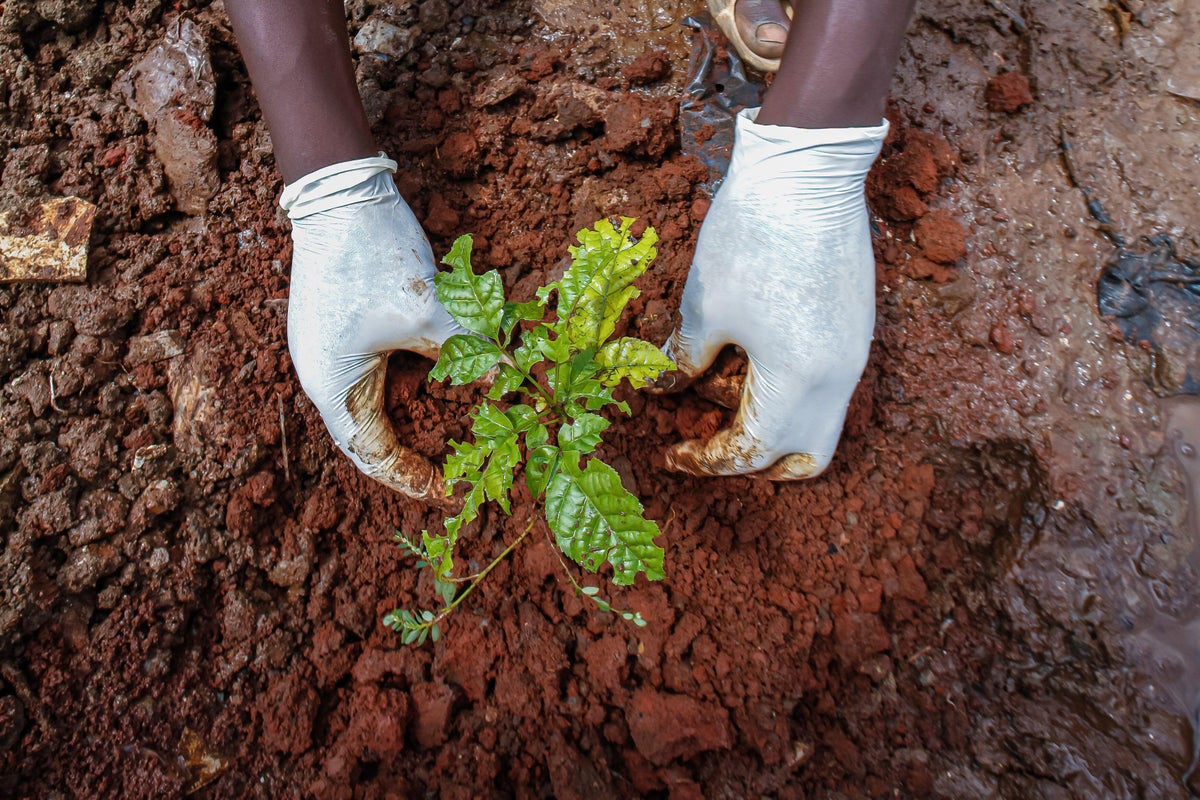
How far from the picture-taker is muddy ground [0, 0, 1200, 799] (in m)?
1.77

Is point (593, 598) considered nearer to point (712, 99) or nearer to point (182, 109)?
point (712, 99)

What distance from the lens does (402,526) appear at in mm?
2055

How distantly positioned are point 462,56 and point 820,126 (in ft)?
4.43

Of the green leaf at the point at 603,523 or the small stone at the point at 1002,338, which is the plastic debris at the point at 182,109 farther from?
the small stone at the point at 1002,338

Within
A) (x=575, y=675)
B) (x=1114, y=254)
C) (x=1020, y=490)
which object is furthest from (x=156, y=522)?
(x=1114, y=254)

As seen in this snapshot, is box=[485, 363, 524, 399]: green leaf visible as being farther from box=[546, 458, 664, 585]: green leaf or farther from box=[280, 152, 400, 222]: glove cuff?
box=[280, 152, 400, 222]: glove cuff

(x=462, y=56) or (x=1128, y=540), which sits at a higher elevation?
(x=462, y=56)

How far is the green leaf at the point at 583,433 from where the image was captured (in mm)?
1572

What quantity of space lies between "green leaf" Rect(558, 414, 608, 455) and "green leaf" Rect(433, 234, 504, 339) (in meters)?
0.31

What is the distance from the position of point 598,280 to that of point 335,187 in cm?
84

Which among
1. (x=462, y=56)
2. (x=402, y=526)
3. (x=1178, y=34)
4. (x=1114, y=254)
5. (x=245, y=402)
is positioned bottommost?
(x=402, y=526)

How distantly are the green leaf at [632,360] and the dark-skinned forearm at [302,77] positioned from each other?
0.97 meters

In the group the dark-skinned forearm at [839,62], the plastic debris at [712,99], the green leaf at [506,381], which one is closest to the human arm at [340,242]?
the green leaf at [506,381]

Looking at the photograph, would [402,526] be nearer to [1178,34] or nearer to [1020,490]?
[1020,490]
